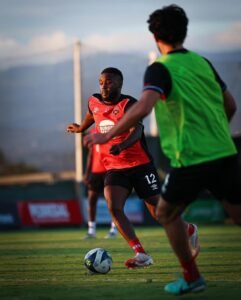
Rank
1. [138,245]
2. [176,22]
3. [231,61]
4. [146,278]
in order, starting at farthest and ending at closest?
[231,61] → [138,245] → [146,278] → [176,22]

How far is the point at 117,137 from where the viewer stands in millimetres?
11148

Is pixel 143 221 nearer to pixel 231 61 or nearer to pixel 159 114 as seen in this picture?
pixel 231 61

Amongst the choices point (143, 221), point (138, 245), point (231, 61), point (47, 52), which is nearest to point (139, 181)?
point (138, 245)

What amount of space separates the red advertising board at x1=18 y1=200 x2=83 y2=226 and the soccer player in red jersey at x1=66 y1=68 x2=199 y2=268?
1263 centimetres

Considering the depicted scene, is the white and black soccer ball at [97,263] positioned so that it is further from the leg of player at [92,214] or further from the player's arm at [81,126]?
the leg of player at [92,214]

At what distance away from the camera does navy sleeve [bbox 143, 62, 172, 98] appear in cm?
722

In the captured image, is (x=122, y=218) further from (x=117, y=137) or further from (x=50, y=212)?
(x=50, y=212)

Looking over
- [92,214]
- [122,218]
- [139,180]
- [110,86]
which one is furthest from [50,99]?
[122,218]

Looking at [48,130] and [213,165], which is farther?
[48,130]

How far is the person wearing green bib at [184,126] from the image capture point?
7371mm

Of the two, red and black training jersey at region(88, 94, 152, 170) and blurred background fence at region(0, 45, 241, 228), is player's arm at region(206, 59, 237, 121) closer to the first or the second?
red and black training jersey at region(88, 94, 152, 170)

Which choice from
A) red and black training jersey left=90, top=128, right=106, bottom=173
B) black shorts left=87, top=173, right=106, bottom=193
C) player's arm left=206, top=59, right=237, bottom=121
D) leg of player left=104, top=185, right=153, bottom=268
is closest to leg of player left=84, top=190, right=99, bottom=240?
black shorts left=87, top=173, right=106, bottom=193

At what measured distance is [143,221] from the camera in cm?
2405

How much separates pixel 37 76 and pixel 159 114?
19990mm
